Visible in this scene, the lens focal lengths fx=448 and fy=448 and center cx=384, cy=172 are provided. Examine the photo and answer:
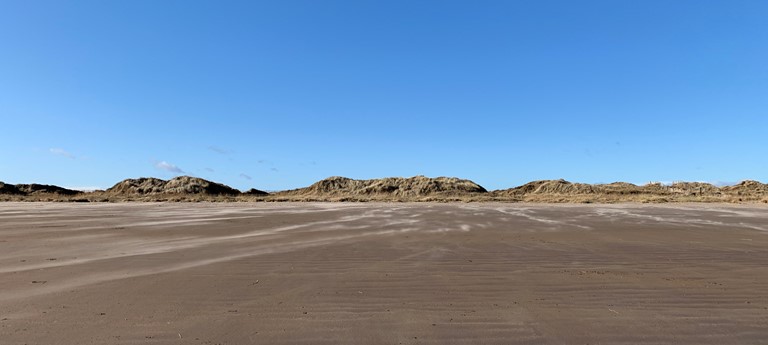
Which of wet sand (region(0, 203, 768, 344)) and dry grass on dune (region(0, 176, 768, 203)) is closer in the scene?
wet sand (region(0, 203, 768, 344))

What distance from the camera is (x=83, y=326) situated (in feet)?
15.2

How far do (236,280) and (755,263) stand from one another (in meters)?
9.70

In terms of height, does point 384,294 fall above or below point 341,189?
below

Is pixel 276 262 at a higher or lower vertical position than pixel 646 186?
lower

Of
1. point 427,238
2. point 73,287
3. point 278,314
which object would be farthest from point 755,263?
point 73,287

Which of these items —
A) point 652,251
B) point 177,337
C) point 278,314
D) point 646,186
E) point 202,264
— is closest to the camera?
point 177,337

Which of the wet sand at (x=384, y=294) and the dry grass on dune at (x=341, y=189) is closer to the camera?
the wet sand at (x=384, y=294)

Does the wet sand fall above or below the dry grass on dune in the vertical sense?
below

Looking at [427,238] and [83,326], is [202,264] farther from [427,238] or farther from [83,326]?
[427,238]

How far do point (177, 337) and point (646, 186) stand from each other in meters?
116

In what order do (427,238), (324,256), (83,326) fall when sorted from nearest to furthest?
(83,326)
(324,256)
(427,238)

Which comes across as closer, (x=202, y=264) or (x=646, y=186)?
(x=202, y=264)

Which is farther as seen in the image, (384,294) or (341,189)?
(341,189)

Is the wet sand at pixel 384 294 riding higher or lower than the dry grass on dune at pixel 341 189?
lower
